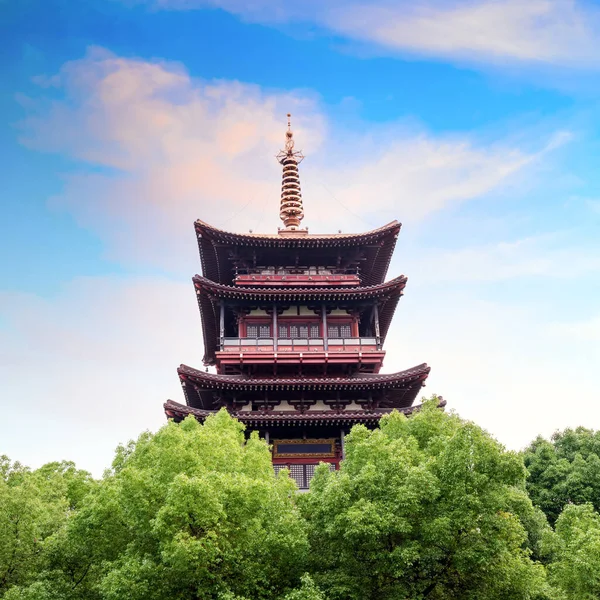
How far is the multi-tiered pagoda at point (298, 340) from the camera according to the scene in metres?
32.1

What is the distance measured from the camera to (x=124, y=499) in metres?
19.5

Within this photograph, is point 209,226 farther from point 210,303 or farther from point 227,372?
point 227,372

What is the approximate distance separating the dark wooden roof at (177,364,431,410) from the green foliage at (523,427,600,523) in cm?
1478

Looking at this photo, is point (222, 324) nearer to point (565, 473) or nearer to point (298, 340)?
point (298, 340)

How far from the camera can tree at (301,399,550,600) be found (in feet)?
60.7

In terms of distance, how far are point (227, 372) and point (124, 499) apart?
14.9 meters

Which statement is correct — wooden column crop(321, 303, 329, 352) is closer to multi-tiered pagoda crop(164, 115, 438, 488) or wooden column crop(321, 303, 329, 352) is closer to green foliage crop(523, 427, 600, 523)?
multi-tiered pagoda crop(164, 115, 438, 488)

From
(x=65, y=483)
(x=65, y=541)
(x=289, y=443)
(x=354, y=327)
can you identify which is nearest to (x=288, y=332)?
(x=354, y=327)

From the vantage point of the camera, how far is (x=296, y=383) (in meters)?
32.2

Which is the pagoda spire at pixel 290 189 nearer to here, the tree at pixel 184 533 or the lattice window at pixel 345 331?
the lattice window at pixel 345 331

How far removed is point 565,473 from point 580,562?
26.0 m

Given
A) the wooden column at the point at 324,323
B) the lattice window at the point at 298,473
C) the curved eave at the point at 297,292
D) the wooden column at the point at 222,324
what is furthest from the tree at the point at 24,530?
the wooden column at the point at 324,323

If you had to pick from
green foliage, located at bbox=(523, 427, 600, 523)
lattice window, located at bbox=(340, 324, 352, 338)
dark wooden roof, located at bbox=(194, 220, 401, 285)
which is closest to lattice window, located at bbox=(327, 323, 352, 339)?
lattice window, located at bbox=(340, 324, 352, 338)

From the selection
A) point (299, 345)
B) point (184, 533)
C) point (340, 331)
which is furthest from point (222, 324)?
point (184, 533)
